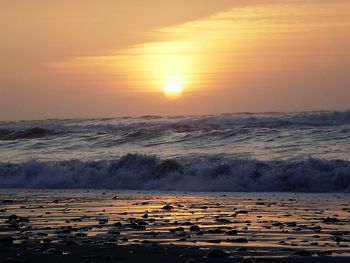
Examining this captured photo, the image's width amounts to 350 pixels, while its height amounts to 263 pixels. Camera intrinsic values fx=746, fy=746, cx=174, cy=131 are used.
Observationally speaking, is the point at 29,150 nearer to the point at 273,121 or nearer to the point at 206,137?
the point at 206,137

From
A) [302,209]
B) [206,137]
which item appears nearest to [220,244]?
[302,209]

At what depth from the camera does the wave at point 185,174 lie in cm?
2206

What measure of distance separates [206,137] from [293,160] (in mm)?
12135

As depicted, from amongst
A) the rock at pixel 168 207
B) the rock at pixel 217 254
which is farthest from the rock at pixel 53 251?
the rock at pixel 168 207

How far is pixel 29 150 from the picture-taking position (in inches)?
1463

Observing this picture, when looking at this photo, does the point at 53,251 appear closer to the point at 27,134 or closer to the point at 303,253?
the point at 303,253

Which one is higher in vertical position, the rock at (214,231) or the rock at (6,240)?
the rock at (6,240)

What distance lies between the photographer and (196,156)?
93.1 feet

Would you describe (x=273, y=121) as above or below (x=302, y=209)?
above

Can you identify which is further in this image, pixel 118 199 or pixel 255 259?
pixel 118 199

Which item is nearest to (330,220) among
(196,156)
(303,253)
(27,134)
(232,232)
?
(232,232)

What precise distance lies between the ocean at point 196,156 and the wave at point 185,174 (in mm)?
30

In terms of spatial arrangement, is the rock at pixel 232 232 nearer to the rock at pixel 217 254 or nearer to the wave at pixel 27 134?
the rock at pixel 217 254

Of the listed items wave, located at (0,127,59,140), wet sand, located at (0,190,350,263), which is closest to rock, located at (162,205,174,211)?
wet sand, located at (0,190,350,263)
